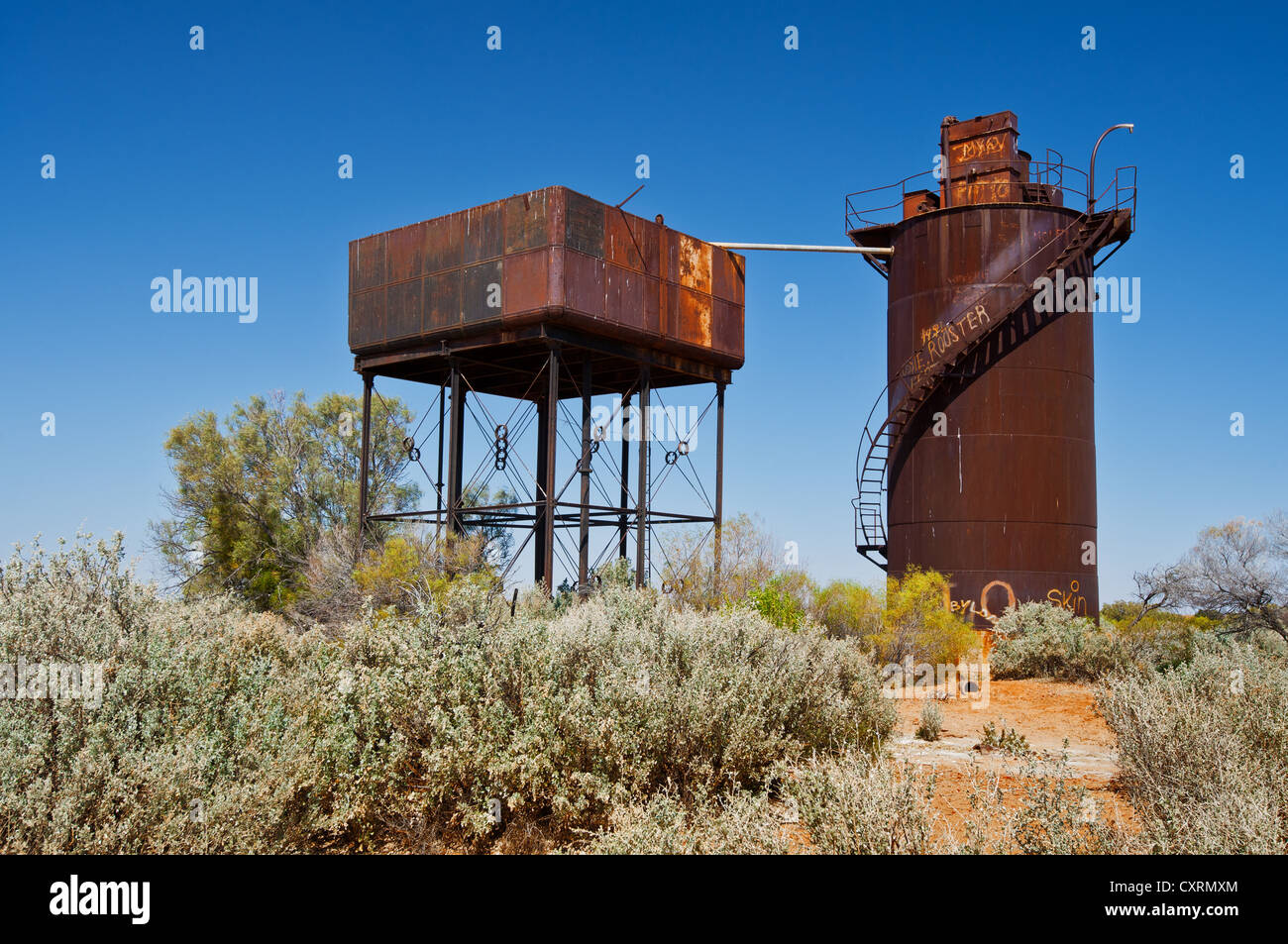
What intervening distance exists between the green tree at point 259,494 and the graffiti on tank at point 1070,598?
61.4 ft

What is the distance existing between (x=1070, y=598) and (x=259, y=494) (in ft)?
73.8

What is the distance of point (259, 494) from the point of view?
3038cm

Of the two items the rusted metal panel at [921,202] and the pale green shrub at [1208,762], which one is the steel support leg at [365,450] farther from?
the pale green shrub at [1208,762]

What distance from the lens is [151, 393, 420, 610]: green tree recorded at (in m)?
29.8

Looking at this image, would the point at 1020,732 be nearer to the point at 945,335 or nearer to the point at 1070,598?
the point at 1070,598

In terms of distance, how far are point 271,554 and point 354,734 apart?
24.7 meters

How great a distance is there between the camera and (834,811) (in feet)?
18.0

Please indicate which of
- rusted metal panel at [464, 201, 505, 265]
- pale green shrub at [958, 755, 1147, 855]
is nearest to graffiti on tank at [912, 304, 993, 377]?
rusted metal panel at [464, 201, 505, 265]

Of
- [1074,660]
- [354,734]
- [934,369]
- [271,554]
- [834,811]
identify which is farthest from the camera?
[271,554]

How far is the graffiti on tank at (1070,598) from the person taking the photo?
22.9 meters

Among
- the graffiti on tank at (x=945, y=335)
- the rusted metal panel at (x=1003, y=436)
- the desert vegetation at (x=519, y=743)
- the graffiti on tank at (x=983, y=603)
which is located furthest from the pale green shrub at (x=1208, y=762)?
the graffiti on tank at (x=945, y=335)

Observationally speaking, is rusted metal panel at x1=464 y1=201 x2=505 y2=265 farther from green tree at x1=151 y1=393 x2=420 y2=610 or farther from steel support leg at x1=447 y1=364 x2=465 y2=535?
green tree at x1=151 y1=393 x2=420 y2=610
